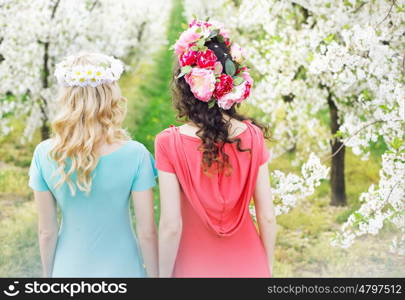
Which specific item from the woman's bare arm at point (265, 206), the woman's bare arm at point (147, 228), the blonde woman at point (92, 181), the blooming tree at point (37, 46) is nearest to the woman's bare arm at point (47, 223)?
the blonde woman at point (92, 181)

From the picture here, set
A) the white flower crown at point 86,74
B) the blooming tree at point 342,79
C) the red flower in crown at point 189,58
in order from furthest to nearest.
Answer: the blooming tree at point 342,79 < the red flower in crown at point 189,58 < the white flower crown at point 86,74

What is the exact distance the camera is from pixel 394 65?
5316mm

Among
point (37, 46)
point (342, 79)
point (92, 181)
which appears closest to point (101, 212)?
point (92, 181)

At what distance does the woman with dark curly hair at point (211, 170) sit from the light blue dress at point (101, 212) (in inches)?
5.9

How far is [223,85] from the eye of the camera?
9.80ft

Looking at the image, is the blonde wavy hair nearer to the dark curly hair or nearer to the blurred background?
the dark curly hair

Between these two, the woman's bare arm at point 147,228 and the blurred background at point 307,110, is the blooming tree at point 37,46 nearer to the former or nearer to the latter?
the blurred background at point 307,110

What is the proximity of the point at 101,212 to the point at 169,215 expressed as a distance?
0.37m

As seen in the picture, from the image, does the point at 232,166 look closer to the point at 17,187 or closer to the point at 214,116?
the point at 214,116

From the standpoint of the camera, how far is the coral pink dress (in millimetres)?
2980

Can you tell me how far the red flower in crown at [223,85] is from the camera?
9.76ft

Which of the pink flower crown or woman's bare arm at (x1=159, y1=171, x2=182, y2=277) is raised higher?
the pink flower crown

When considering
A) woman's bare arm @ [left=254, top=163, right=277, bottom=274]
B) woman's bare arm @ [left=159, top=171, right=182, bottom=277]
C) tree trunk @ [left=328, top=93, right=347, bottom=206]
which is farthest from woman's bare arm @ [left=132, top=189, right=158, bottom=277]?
tree trunk @ [left=328, top=93, right=347, bottom=206]

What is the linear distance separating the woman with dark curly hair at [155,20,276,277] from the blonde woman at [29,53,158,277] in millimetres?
141
